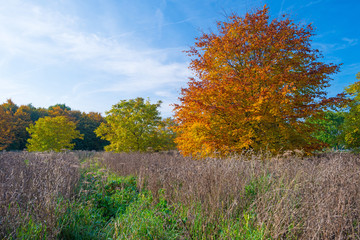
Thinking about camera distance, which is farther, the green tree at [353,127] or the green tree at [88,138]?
the green tree at [88,138]

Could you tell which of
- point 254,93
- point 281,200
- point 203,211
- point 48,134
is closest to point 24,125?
point 48,134

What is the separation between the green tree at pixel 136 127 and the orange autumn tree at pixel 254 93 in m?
8.76

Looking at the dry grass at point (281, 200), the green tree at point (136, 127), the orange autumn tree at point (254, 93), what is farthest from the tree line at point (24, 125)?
the dry grass at point (281, 200)

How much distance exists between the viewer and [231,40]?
951 centimetres

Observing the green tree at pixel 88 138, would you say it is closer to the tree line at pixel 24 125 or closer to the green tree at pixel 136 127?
the tree line at pixel 24 125

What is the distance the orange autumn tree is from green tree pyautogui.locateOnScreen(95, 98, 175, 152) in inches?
345

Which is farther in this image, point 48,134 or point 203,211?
point 48,134

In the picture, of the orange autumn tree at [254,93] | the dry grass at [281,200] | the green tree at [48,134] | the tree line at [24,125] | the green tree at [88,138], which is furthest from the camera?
the green tree at [88,138]

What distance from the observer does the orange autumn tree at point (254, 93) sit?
323 inches

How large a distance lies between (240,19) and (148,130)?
11.7 meters

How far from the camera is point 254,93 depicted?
923cm

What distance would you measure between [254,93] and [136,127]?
1129 centimetres

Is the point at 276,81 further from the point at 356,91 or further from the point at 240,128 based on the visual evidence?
the point at 356,91

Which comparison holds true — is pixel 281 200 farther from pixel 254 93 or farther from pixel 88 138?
pixel 88 138
